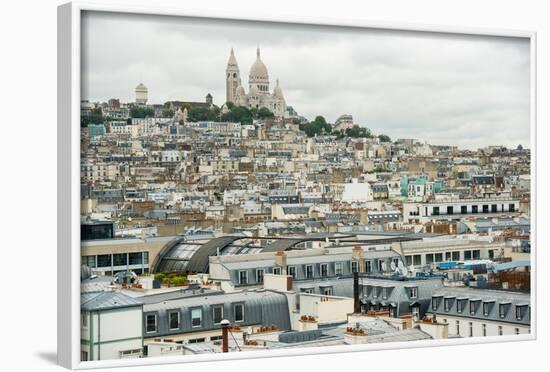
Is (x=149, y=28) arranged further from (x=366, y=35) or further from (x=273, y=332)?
(x=273, y=332)

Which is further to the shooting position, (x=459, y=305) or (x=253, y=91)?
(x=459, y=305)

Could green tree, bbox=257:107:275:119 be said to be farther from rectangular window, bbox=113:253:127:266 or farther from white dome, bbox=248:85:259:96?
rectangular window, bbox=113:253:127:266

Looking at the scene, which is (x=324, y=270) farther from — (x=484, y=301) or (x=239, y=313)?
(x=484, y=301)

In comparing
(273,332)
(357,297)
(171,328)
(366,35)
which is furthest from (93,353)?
(366,35)

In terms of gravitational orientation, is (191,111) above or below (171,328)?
above

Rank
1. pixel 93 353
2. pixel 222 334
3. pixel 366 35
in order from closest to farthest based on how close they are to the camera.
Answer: pixel 93 353
pixel 222 334
pixel 366 35

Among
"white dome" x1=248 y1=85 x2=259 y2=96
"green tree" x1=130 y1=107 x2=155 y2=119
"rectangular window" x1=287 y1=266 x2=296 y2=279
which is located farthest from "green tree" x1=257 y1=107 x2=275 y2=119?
"rectangular window" x1=287 y1=266 x2=296 y2=279

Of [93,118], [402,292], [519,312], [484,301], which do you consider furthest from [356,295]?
[93,118]
